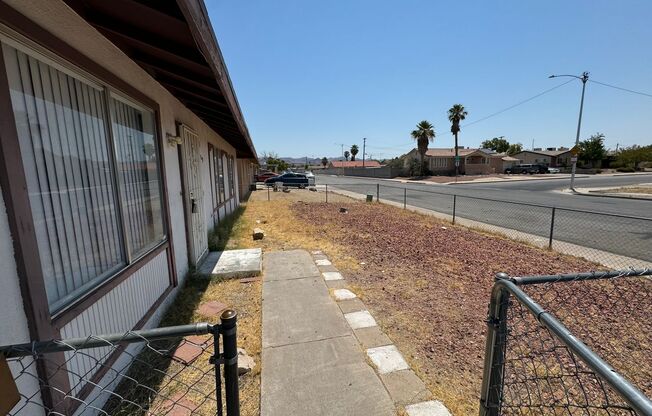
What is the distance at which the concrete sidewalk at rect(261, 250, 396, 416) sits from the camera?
233 cm

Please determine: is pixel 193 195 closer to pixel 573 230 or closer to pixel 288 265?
pixel 288 265

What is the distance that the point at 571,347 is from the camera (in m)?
1.10

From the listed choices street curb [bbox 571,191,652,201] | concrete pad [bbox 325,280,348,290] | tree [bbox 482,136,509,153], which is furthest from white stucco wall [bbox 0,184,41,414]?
tree [bbox 482,136,509,153]

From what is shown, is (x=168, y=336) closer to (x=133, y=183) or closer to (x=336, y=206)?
(x=133, y=183)

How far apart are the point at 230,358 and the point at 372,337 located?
232 centimetres

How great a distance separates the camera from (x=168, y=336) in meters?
1.20

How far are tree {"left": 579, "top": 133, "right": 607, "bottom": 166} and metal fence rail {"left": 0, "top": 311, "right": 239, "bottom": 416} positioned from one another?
229 feet

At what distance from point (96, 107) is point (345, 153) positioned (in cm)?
10139

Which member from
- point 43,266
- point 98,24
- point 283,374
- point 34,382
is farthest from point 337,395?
Answer: point 98,24

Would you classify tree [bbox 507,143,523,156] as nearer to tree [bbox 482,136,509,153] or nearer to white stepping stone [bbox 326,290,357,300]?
tree [bbox 482,136,509,153]

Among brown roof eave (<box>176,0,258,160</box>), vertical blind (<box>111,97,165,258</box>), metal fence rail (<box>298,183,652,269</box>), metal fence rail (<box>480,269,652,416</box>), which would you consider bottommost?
metal fence rail (<box>298,183,652,269</box>)

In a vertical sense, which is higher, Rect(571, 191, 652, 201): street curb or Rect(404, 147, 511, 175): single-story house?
Rect(404, 147, 511, 175): single-story house

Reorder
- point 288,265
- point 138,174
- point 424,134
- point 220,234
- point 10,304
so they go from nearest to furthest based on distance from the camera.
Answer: point 10,304 → point 138,174 → point 288,265 → point 220,234 → point 424,134

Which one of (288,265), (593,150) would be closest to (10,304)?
(288,265)
